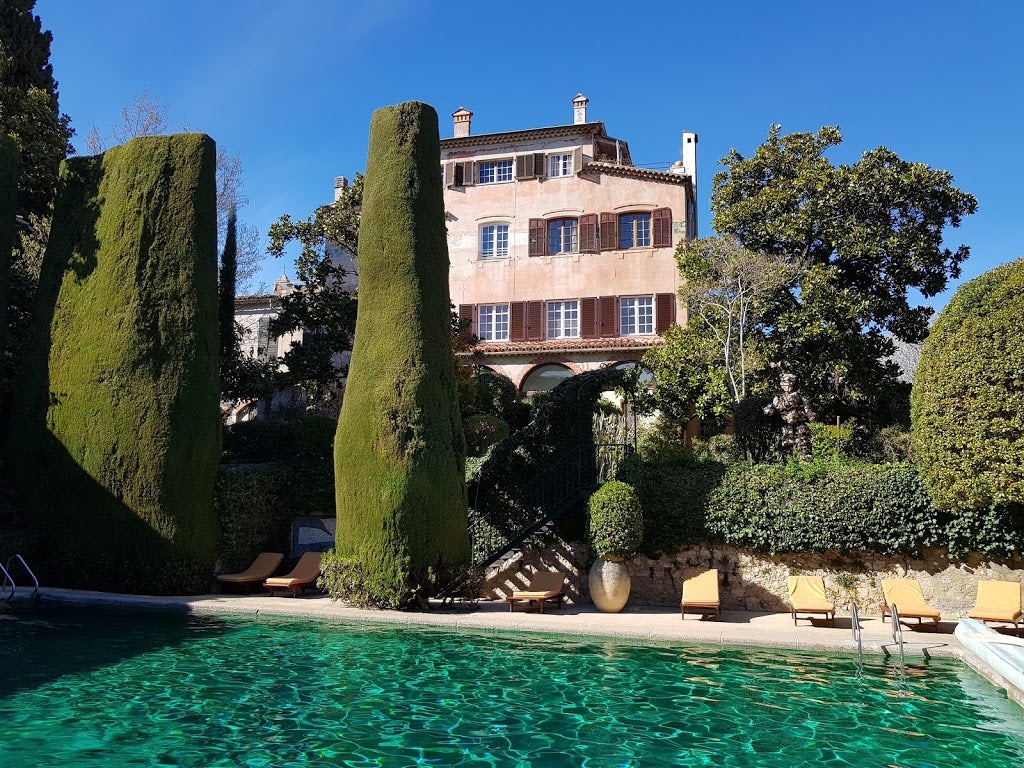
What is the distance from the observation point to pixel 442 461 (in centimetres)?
1319

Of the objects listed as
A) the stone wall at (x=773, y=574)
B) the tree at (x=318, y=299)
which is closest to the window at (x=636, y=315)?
the tree at (x=318, y=299)

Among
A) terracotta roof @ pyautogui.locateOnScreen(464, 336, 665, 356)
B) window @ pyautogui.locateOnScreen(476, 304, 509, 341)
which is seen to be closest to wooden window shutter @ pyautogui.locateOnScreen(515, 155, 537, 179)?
window @ pyautogui.locateOnScreen(476, 304, 509, 341)

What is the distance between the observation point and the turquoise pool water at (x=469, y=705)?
5996 mm

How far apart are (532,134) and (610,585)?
22174mm

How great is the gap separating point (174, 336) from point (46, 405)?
9.53ft

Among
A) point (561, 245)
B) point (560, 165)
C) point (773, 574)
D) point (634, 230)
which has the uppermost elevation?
point (560, 165)

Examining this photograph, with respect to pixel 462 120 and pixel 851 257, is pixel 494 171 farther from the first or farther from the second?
pixel 851 257

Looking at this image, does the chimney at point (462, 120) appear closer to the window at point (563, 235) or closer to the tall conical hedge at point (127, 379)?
the window at point (563, 235)

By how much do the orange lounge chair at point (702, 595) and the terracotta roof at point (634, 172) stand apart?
18.9 m

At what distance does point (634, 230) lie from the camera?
2912cm

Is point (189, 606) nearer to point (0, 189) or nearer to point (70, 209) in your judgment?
point (70, 209)

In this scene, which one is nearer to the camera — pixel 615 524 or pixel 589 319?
pixel 615 524

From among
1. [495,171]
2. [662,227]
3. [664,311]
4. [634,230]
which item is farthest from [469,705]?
[495,171]

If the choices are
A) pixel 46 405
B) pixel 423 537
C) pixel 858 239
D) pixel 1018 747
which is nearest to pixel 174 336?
pixel 46 405
